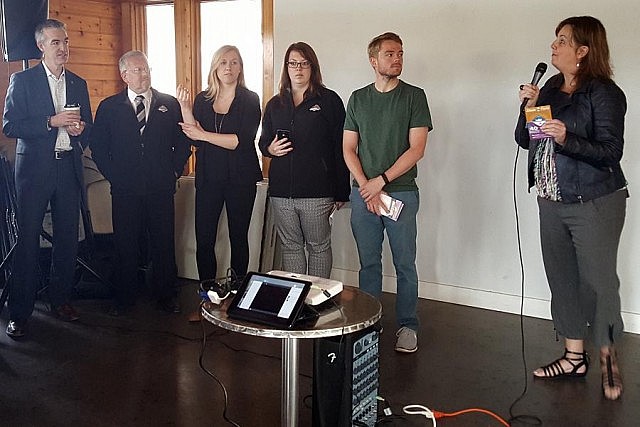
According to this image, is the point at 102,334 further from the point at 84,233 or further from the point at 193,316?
the point at 84,233

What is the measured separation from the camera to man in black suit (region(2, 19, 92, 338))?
3441 mm

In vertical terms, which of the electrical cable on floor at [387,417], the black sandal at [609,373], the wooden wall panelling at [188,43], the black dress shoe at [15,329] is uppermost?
the wooden wall panelling at [188,43]

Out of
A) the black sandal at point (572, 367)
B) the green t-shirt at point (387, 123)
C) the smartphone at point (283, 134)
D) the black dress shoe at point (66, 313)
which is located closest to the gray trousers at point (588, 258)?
the black sandal at point (572, 367)

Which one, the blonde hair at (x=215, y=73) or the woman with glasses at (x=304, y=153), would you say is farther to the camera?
the blonde hair at (x=215, y=73)

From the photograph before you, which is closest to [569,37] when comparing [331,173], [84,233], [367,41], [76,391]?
[331,173]

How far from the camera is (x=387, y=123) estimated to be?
3119mm

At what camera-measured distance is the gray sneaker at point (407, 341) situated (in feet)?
10.7

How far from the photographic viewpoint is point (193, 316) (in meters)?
3.75

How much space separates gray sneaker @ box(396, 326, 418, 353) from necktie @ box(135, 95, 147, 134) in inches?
68.7

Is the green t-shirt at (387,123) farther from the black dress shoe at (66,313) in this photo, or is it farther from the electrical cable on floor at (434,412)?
the black dress shoe at (66,313)

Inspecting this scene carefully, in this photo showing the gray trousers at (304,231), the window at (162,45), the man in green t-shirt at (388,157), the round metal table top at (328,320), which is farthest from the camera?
the window at (162,45)

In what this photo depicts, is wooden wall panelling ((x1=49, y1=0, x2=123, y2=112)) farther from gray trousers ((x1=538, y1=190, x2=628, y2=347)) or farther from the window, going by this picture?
gray trousers ((x1=538, y1=190, x2=628, y2=347))

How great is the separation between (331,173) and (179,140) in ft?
3.17

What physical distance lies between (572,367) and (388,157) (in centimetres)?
122
